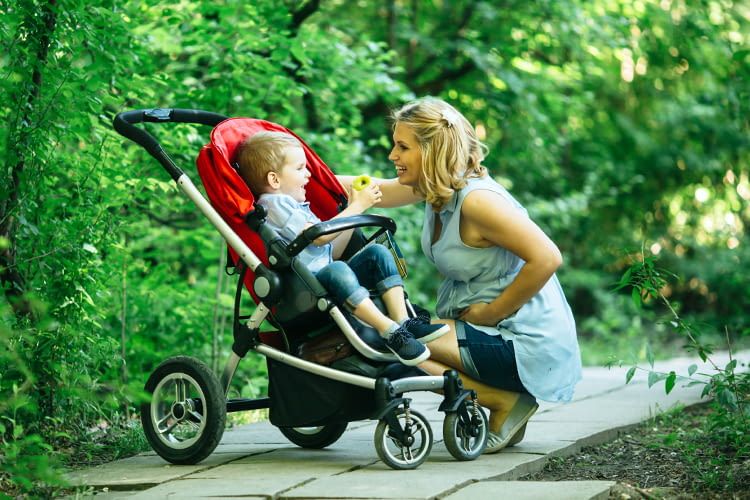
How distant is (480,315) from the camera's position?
374cm

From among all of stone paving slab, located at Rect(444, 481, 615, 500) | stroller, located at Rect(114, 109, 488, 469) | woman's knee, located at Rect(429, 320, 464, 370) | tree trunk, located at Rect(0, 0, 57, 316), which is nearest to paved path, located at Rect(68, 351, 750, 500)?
stone paving slab, located at Rect(444, 481, 615, 500)

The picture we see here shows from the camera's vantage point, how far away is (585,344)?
10.2 m

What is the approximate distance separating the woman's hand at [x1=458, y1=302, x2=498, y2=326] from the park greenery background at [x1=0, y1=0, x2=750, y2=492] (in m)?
0.62

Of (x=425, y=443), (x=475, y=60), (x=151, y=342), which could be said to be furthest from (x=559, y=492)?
(x=475, y=60)

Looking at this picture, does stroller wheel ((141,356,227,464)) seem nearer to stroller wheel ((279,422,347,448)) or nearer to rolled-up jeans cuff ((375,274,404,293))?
stroller wheel ((279,422,347,448))

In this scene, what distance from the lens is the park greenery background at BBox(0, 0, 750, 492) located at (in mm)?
3805

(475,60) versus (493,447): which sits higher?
(475,60)

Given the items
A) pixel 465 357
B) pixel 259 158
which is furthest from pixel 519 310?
pixel 259 158

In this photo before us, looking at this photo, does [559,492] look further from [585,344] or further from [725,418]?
[585,344]

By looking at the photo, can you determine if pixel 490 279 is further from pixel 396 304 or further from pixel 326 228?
pixel 326 228

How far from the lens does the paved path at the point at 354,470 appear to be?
9.52ft

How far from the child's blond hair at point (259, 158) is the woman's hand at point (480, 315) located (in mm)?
892

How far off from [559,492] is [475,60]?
6209 millimetres

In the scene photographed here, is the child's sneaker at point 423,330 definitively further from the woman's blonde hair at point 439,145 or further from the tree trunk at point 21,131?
the tree trunk at point 21,131
